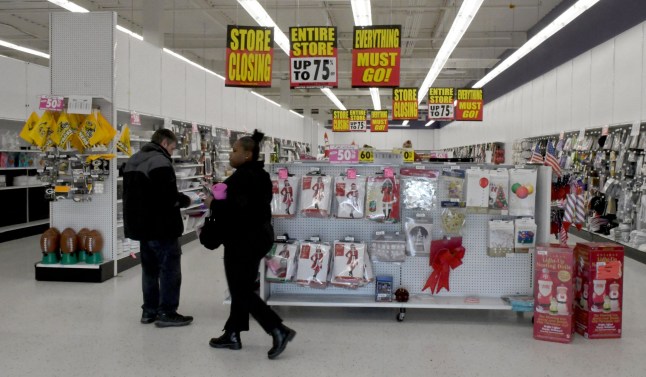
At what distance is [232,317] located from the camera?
3900 mm

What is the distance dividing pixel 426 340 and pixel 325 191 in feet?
4.79

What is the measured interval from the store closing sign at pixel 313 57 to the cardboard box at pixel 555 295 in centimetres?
449

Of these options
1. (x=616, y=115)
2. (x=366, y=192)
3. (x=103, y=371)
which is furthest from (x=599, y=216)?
(x=103, y=371)

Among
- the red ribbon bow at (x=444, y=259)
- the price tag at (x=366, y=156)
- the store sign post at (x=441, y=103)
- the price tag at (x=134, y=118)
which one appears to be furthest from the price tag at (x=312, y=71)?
the store sign post at (x=441, y=103)

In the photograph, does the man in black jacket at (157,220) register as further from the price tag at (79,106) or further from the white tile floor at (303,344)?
the price tag at (79,106)

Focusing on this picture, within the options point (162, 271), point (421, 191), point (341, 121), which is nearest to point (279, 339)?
point (162, 271)

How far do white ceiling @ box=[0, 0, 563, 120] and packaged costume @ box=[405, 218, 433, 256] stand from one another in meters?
7.40

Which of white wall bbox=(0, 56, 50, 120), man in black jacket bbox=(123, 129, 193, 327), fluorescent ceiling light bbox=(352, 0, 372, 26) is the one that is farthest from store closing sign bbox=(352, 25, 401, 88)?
white wall bbox=(0, 56, 50, 120)

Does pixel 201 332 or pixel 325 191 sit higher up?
pixel 325 191

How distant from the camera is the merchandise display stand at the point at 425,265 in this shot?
4660 millimetres

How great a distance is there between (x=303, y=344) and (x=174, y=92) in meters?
5.71

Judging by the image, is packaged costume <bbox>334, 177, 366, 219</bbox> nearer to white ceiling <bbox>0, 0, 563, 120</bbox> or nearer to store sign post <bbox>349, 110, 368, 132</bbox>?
white ceiling <bbox>0, 0, 563, 120</bbox>

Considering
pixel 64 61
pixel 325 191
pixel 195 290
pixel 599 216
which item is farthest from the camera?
pixel 599 216

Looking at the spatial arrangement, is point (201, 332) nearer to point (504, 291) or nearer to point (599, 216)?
point (504, 291)
